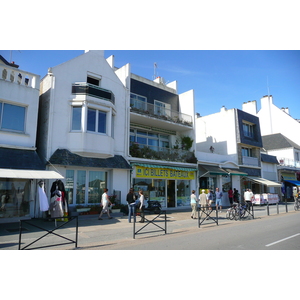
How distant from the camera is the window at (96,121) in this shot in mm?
14336

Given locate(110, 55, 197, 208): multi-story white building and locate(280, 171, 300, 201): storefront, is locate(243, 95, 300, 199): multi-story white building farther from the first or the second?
locate(110, 55, 197, 208): multi-story white building

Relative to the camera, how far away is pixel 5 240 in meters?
7.97

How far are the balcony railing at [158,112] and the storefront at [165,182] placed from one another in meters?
3.97

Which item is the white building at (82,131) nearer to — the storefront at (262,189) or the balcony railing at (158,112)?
the balcony railing at (158,112)

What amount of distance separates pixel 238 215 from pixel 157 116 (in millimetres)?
9248

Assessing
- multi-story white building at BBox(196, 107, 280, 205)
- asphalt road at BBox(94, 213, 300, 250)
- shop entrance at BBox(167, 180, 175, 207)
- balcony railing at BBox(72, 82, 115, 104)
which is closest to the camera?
asphalt road at BBox(94, 213, 300, 250)

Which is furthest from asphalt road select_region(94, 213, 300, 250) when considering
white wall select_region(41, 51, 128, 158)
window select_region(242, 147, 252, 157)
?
window select_region(242, 147, 252, 157)

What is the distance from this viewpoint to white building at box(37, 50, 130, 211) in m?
13.5

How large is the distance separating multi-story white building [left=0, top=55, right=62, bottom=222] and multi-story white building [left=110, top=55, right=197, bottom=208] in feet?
20.3

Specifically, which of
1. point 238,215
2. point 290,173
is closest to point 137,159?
point 238,215

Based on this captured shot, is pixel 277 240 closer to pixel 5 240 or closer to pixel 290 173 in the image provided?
pixel 5 240

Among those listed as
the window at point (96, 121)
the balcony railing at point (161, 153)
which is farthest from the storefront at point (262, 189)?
the window at point (96, 121)

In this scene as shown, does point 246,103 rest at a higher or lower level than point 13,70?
higher

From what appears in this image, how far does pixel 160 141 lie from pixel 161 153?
2263mm
